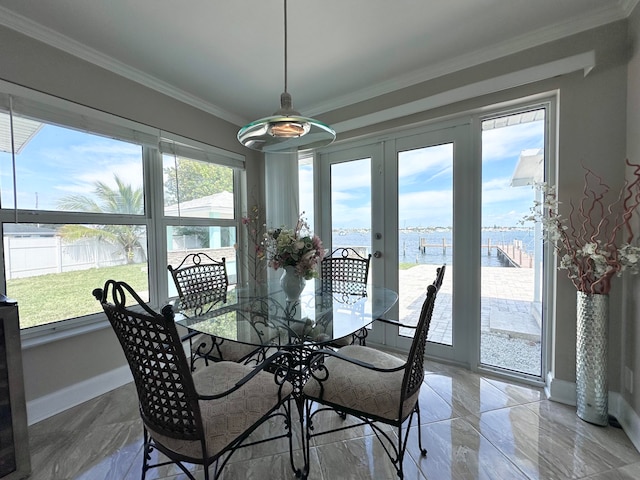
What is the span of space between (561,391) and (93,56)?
416 centimetres

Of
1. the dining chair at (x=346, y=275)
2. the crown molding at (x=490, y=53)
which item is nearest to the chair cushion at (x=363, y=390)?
the dining chair at (x=346, y=275)

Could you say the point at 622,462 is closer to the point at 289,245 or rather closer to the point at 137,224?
the point at 289,245

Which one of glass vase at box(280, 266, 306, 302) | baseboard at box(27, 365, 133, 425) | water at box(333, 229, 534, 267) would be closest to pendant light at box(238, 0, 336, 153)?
glass vase at box(280, 266, 306, 302)

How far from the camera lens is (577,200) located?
1.87 m

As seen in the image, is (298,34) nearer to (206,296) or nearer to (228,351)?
(206,296)

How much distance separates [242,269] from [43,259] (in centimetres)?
182

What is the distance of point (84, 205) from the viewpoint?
2162 millimetres

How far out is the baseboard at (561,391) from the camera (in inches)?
75.2

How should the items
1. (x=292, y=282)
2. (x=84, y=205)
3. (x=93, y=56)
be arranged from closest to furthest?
1. (x=292, y=282)
2. (x=93, y=56)
3. (x=84, y=205)

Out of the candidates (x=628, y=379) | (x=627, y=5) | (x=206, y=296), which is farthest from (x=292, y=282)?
(x=627, y=5)

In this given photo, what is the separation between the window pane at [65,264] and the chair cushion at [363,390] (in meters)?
1.95

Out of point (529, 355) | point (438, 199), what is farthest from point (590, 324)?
point (438, 199)

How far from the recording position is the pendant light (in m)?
1.49

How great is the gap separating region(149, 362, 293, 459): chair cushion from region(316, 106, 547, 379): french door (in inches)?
68.5
